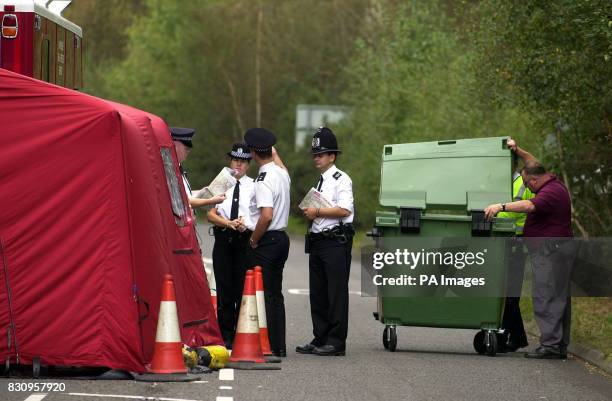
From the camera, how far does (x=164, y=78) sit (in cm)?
6869

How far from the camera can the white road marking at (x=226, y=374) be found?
11430mm

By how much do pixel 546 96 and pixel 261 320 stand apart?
23.5ft

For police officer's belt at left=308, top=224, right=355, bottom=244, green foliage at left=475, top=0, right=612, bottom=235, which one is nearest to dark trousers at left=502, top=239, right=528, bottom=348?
police officer's belt at left=308, top=224, right=355, bottom=244

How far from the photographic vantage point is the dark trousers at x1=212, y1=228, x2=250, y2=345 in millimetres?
13680

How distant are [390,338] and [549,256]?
168 centimetres

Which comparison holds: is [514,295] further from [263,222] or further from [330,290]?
[263,222]

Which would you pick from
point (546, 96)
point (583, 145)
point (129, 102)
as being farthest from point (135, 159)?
point (129, 102)

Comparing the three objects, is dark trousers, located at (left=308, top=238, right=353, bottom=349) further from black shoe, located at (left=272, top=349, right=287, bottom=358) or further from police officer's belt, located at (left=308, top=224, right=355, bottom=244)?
black shoe, located at (left=272, top=349, right=287, bottom=358)

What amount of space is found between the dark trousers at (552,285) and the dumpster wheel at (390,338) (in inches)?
53.1

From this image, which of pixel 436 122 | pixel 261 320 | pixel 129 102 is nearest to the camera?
pixel 261 320

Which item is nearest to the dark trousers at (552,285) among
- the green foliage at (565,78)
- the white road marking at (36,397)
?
the green foliage at (565,78)

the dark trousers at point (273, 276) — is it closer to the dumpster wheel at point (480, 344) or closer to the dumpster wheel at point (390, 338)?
the dumpster wheel at point (390, 338)

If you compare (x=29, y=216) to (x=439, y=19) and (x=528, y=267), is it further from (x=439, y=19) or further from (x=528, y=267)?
(x=439, y=19)

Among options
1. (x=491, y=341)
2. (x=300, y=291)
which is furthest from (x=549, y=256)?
(x=300, y=291)
